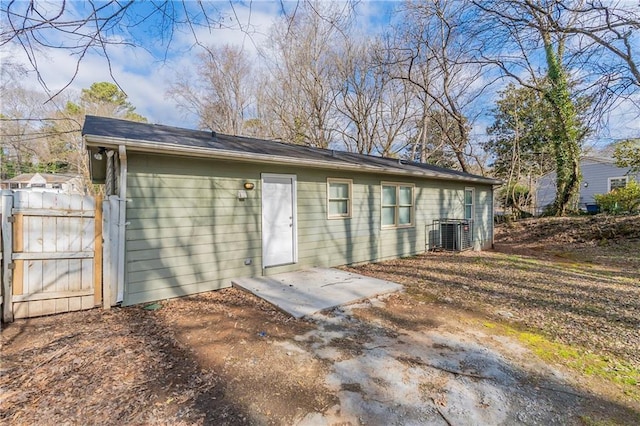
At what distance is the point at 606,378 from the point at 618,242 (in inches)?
368

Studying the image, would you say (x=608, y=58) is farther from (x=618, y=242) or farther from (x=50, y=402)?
(x=50, y=402)

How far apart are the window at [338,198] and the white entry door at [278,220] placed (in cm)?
94

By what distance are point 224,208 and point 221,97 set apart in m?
14.3

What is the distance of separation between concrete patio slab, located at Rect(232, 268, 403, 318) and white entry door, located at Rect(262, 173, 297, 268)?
359mm

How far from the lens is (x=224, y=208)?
479 centimetres

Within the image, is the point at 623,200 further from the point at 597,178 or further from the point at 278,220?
the point at 278,220

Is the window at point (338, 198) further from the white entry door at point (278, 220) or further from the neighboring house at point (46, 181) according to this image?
the neighboring house at point (46, 181)

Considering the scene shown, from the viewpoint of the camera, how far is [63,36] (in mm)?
1989

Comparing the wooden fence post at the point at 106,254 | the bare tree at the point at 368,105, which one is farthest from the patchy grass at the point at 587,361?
the bare tree at the point at 368,105

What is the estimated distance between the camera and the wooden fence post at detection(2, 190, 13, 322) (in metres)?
3.24

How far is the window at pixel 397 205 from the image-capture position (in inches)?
290

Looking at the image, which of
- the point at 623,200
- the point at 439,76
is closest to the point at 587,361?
the point at 623,200

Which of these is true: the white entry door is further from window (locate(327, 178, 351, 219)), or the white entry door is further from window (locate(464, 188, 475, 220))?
window (locate(464, 188, 475, 220))

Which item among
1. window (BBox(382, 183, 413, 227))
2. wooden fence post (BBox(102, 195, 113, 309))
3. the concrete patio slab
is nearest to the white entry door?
the concrete patio slab
